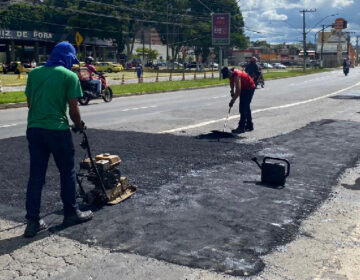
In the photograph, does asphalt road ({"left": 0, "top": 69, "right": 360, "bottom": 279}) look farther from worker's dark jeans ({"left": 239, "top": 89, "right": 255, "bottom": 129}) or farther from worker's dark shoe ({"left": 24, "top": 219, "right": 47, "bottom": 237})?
worker's dark jeans ({"left": 239, "top": 89, "right": 255, "bottom": 129})

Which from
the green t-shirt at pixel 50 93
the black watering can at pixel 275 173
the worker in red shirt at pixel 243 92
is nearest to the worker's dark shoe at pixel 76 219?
the green t-shirt at pixel 50 93

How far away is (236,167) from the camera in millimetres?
7852

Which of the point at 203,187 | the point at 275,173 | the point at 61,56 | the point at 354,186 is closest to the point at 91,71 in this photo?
the point at 203,187

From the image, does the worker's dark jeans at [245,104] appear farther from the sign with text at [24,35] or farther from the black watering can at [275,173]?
the sign with text at [24,35]

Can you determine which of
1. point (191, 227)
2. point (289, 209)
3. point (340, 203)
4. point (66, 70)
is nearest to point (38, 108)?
point (66, 70)

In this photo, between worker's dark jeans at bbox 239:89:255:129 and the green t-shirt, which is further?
worker's dark jeans at bbox 239:89:255:129

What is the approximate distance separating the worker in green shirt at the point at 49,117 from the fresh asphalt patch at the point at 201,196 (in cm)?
53

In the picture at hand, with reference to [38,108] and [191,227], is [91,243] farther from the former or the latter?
[38,108]

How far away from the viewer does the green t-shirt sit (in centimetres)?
462

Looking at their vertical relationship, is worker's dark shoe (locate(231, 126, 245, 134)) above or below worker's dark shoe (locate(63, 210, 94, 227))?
above

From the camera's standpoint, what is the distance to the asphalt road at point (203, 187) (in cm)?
449

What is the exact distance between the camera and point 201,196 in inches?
240

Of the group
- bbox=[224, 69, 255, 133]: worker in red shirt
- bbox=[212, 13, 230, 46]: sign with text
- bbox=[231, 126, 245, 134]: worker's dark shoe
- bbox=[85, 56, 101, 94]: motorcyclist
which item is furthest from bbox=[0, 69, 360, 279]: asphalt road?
bbox=[212, 13, 230, 46]: sign with text

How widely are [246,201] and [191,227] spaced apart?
4.06 feet
